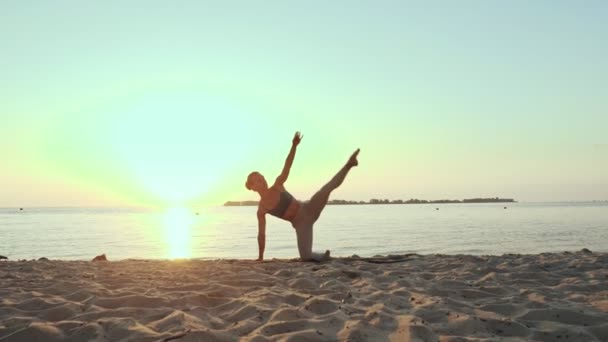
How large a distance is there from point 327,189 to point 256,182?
1240 mm

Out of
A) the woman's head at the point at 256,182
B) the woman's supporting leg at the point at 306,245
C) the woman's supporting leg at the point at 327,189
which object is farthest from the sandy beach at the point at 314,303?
the woman's head at the point at 256,182

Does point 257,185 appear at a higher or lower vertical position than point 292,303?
higher

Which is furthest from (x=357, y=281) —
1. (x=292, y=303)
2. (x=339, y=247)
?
(x=339, y=247)

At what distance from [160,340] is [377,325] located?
1.75 metres

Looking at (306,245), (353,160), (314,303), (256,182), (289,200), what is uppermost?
(353,160)

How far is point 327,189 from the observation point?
26.4ft

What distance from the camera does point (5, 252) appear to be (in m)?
15.6

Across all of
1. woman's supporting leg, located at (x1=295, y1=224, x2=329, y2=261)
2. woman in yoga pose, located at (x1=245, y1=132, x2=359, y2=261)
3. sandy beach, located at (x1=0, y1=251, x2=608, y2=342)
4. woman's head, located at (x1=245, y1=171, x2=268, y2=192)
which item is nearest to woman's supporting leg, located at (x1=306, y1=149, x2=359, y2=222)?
woman in yoga pose, located at (x1=245, y1=132, x2=359, y2=261)

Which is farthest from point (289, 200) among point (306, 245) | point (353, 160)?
point (353, 160)

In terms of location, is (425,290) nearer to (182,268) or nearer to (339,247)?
(182,268)

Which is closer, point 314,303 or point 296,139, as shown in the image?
point 314,303

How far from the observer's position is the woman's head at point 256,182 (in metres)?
8.05

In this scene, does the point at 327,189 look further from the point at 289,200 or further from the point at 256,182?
the point at 256,182

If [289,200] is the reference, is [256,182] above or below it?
above
